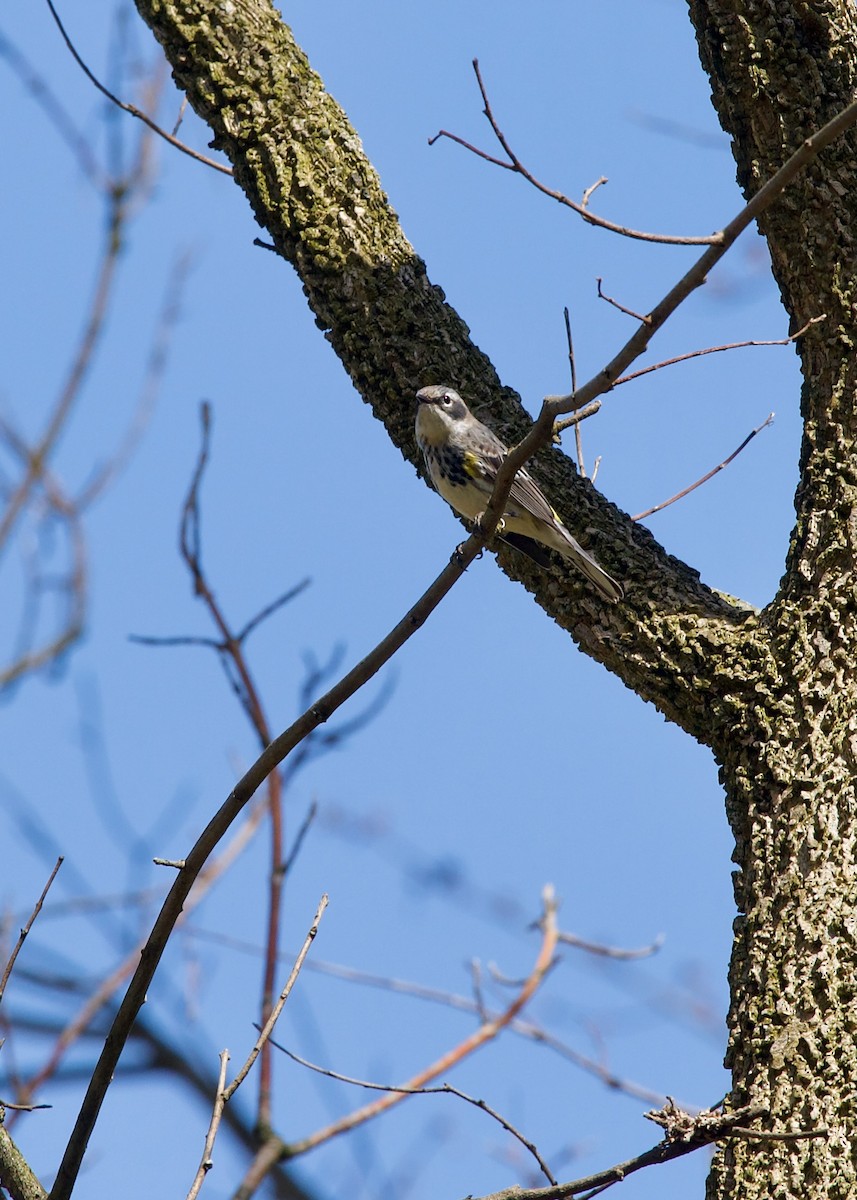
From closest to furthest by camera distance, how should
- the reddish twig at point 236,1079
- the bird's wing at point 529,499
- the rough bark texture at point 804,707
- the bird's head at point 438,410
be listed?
the reddish twig at point 236,1079
the rough bark texture at point 804,707
the bird's wing at point 529,499
the bird's head at point 438,410

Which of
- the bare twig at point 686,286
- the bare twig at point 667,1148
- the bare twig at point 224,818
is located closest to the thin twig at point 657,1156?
the bare twig at point 667,1148

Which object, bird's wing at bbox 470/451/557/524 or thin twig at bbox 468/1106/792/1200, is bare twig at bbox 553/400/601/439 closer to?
bird's wing at bbox 470/451/557/524

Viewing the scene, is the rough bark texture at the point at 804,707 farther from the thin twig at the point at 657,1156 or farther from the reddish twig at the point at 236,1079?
the reddish twig at the point at 236,1079

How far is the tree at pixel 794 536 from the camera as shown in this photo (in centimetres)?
328

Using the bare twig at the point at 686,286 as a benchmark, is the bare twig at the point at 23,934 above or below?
below

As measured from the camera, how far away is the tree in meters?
3.28

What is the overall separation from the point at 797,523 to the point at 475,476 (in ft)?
4.95

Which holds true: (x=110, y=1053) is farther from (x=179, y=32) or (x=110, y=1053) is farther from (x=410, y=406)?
(x=179, y=32)

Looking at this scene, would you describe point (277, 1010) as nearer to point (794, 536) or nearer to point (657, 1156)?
point (657, 1156)

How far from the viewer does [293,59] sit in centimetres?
452

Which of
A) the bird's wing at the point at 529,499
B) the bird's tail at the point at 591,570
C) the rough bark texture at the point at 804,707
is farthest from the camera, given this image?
the bird's wing at the point at 529,499

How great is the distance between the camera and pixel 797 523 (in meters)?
3.88

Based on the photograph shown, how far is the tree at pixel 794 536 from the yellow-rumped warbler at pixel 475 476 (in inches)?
2.7

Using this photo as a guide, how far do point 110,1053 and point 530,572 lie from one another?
2.11 metres
